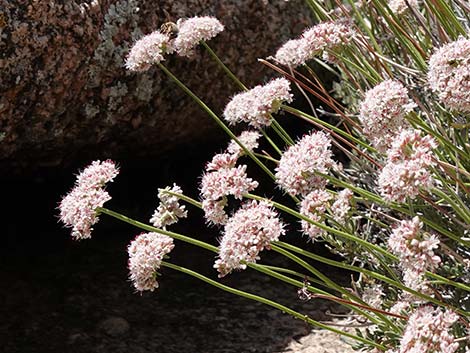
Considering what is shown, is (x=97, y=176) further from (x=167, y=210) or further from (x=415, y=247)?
(x=415, y=247)

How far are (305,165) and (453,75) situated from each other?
345 millimetres

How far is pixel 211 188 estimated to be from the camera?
5.52 ft

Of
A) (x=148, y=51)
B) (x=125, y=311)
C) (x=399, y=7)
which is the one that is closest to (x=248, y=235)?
(x=148, y=51)

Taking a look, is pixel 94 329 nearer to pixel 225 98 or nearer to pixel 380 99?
pixel 225 98

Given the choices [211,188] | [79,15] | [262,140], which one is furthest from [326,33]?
[262,140]

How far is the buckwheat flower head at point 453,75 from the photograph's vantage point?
1517mm

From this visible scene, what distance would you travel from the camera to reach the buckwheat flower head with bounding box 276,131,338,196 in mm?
1631

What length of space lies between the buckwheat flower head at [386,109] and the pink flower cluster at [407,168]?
84mm

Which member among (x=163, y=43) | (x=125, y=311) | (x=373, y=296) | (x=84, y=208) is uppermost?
(x=163, y=43)

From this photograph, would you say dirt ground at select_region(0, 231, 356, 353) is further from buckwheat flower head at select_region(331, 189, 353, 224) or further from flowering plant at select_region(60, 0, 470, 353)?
buckwheat flower head at select_region(331, 189, 353, 224)

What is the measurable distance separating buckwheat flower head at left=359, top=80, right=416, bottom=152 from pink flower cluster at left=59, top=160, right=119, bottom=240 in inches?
22.9

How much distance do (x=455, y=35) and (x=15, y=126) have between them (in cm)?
132

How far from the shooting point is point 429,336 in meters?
1.42

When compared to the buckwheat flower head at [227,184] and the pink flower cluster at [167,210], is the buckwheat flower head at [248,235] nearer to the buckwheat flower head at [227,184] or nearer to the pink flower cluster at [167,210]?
the buckwheat flower head at [227,184]
